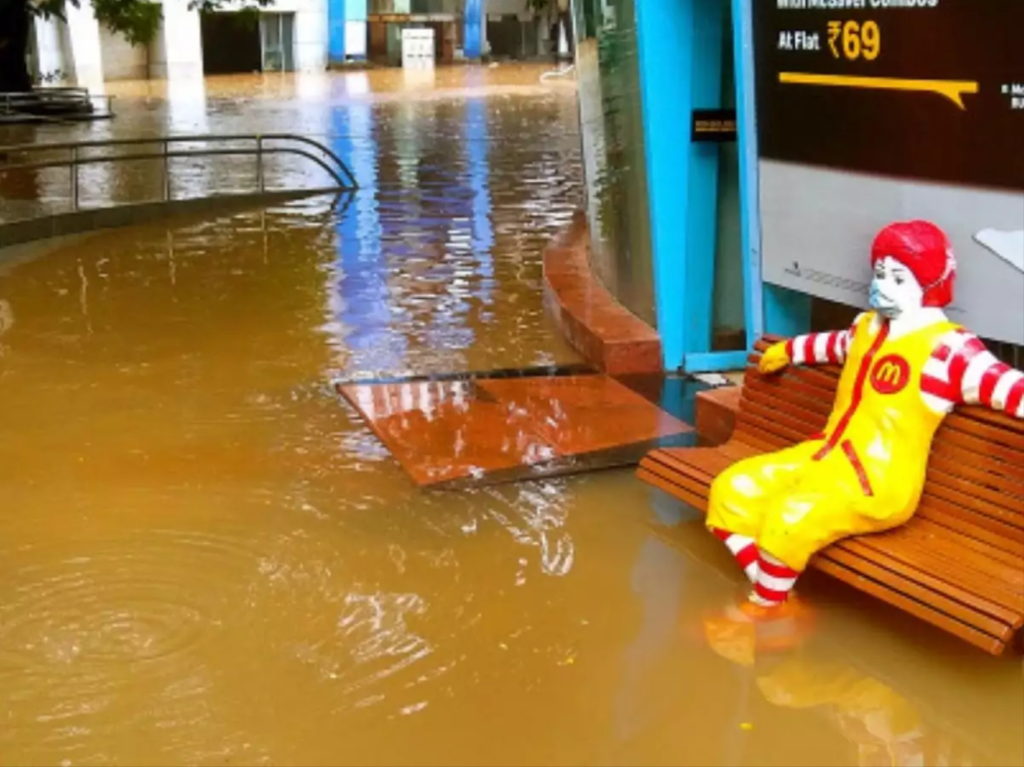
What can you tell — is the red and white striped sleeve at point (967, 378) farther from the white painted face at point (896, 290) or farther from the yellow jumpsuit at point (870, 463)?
the white painted face at point (896, 290)

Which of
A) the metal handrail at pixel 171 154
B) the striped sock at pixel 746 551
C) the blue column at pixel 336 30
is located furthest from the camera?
the blue column at pixel 336 30

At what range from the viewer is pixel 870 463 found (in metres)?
4.32

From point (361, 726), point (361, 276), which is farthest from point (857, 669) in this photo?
point (361, 276)

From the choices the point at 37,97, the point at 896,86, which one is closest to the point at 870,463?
the point at 896,86

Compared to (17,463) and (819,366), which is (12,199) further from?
(819,366)

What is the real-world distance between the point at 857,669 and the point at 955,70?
198cm

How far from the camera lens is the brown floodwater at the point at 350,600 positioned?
3.85 metres

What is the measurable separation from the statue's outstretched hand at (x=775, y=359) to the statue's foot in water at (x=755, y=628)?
2.86 feet

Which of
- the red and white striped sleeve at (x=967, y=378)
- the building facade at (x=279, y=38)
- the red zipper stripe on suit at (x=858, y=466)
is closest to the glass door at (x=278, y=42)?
the building facade at (x=279, y=38)

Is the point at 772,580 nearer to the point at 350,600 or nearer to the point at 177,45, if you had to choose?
the point at 350,600

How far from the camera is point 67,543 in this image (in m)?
5.27

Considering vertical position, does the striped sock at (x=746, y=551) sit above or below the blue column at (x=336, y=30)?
below

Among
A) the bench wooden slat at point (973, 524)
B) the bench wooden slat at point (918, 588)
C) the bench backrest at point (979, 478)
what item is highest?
the bench backrest at point (979, 478)

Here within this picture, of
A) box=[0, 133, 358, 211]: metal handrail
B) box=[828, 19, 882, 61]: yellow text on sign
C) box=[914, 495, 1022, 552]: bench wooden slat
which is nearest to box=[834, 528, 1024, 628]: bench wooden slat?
box=[914, 495, 1022, 552]: bench wooden slat
